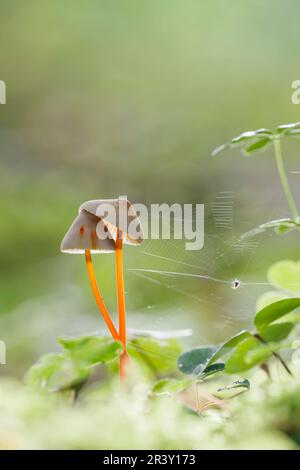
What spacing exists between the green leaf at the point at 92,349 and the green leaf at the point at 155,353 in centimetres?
12

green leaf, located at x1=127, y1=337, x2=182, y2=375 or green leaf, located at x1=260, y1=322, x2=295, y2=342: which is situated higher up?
green leaf, located at x1=260, y1=322, x2=295, y2=342

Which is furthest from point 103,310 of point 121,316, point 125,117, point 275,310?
point 125,117

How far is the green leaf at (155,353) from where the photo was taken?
21.1 inches

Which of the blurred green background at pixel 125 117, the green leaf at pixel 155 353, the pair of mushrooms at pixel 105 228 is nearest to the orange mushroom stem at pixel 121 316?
the pair of mushrooms at pixel 105 228

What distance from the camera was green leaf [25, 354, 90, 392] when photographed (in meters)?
0.50

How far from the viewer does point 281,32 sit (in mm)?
3146

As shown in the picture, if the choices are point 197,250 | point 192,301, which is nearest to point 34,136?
point 192,301

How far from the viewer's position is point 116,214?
1.36 ft

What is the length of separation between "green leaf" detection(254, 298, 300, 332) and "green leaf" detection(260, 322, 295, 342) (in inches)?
1.1

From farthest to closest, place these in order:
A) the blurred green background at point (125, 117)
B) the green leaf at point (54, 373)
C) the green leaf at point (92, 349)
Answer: the blurred green background at point (125, 117) < the green leaf at point (54, 373) < the green leaf at point (92, 349)

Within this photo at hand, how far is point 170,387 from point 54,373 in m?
0.15

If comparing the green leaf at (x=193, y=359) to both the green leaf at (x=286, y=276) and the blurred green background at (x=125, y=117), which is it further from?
the blurred green background at (x=125, y=117)

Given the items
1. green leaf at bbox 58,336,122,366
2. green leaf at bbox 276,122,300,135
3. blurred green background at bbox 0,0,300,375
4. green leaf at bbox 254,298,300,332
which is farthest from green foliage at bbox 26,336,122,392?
blurred green background at bbox 0,0,300,375

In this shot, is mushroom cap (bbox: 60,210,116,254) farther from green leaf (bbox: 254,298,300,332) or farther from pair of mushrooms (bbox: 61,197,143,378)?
green leaf (bbox: 254,298,300,332)
